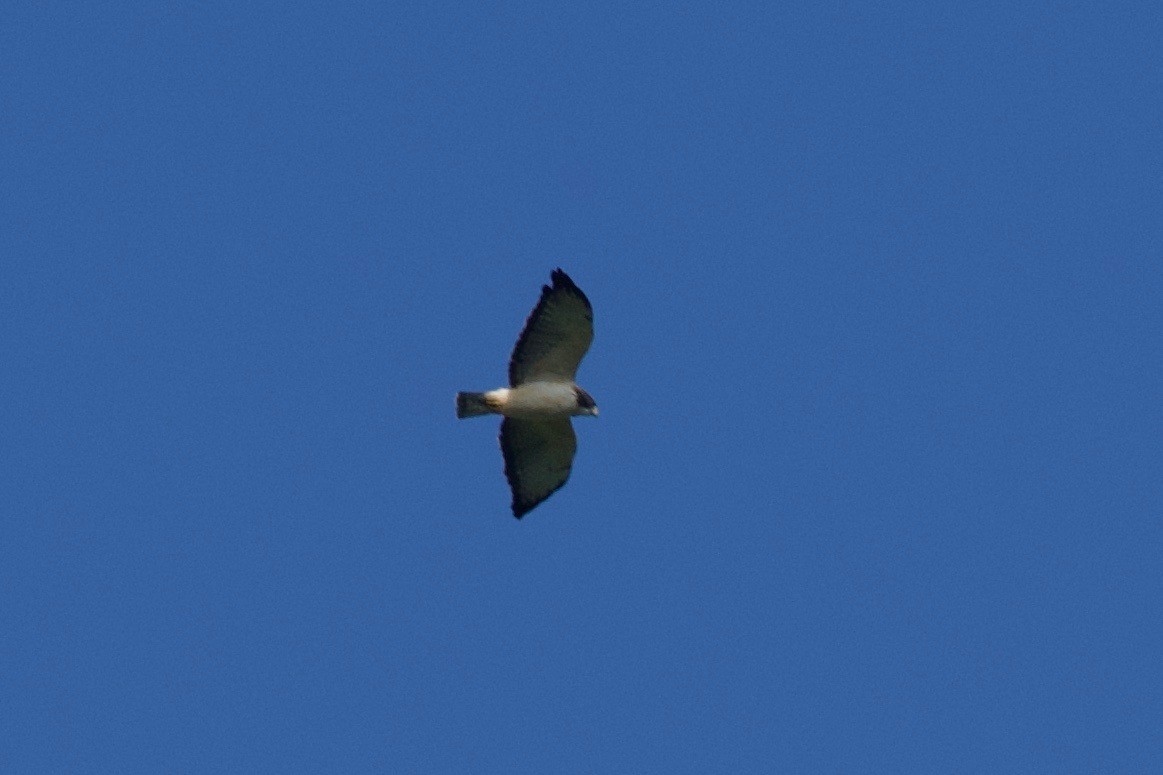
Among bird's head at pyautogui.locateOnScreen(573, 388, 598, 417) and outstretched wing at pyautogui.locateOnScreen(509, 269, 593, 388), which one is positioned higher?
outstretched wing at pyautogui.locateOnScreen(509, 269, 593, 388)

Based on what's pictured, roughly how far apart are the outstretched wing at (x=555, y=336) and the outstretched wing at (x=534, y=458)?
87 centimetres

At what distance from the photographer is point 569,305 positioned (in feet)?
86.9

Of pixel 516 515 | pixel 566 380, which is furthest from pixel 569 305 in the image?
pixel 516 515

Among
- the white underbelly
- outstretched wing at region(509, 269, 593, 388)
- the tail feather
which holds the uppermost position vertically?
outstretched wing at region(509, 269, 593, 388)

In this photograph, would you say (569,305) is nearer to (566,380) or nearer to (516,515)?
(566,380)

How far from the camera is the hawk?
26.5 meters

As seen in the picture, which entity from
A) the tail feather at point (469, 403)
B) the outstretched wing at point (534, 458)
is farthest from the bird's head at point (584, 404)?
the tail feather at point (469, 403)

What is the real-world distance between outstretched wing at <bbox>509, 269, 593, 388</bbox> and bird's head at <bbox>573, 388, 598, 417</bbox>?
9.2 inches

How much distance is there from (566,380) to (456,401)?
1.27 metres

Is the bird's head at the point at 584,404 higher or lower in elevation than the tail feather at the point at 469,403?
higher

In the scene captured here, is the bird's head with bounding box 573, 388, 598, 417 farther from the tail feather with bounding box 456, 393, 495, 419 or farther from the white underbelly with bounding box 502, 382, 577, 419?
the tail feather with bounding box 456, 393, 495, 419

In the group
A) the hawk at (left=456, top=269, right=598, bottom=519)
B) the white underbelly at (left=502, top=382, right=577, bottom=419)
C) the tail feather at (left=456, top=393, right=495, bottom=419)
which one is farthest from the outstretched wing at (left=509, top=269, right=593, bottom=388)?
the tail feather at (left=456, top=393, right=495, bottom=419)

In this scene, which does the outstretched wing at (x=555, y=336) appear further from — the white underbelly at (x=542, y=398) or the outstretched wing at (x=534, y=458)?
the outstretched wing at (x=534, y=458)

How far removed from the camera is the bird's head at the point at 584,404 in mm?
27078
